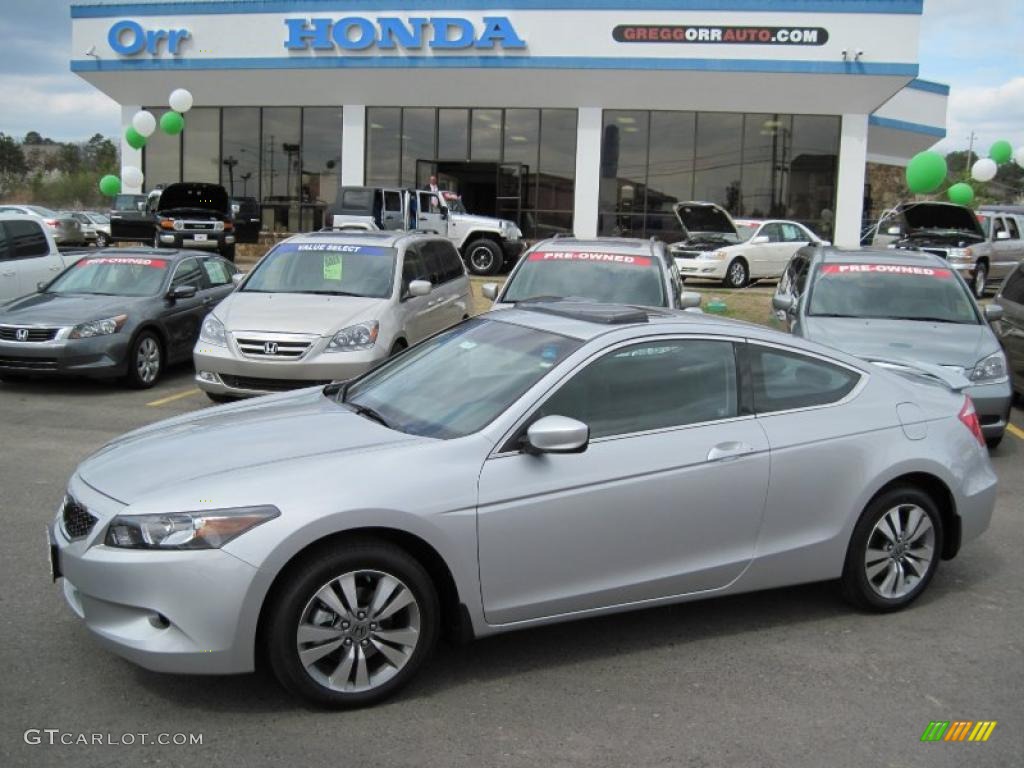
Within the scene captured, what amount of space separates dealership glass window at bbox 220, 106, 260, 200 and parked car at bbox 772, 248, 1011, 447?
22646 millimetres

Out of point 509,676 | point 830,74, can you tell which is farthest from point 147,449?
point 830,74

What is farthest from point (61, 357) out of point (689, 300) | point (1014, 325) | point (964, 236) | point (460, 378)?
point (964, 236)

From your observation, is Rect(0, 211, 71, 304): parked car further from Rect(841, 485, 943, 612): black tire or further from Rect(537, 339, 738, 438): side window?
Rect(841, 485, 943, 612): black tire

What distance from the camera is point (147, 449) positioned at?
4195mm

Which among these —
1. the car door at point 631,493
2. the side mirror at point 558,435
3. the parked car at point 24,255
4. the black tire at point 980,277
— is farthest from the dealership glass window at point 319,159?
the side mirror at point 558,435

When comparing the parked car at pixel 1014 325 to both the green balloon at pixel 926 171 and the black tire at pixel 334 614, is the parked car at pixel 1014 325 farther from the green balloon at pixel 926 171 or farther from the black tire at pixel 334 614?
the green balloon at pixel 926 171

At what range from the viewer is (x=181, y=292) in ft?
37.5

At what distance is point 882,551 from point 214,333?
261 inches

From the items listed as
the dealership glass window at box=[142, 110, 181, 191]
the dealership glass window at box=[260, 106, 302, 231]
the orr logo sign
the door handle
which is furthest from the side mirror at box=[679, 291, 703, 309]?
the dealership glass window at box=[142, 110, 181, 191]

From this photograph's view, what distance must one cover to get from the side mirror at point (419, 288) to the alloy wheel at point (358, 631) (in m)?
6.64

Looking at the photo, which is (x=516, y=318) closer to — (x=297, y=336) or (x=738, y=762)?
(x=738, y=762)

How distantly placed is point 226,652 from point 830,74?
2511 cm

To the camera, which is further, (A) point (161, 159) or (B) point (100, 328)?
(A) point (161, 159)

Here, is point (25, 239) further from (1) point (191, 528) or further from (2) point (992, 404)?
(2) point (992, 404)
